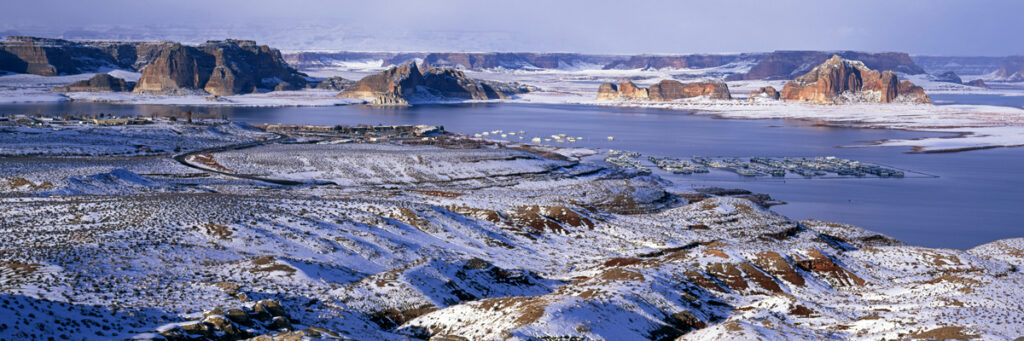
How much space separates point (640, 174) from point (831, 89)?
134m

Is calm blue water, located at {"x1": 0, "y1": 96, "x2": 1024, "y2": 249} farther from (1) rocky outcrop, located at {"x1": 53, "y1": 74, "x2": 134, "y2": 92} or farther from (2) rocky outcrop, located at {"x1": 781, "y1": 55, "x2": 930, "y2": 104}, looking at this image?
(2) rocky outcrop, located at {"x1": 781, "y1": 55, "x2": 930, "y2": 104}

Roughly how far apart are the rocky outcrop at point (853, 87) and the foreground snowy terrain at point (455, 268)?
464 ft

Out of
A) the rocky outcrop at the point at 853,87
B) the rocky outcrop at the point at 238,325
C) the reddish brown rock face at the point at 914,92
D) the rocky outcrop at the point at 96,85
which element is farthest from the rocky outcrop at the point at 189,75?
the rocky outcrop at the point at 238,325

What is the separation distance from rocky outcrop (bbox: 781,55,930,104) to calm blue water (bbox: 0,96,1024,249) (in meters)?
36.8

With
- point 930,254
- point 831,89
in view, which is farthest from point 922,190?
point 831,89

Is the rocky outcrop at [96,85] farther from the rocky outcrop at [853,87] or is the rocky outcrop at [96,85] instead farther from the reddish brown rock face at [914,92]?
the reddish brown rock face at [914,92]

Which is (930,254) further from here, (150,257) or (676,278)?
(150,257)

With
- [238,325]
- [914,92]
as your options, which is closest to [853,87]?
[914,92]

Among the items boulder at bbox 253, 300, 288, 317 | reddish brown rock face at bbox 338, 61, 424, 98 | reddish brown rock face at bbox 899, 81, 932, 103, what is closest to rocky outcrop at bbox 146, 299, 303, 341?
boulder at bbox 253, 300, 288, 317

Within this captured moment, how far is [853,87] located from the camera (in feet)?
608

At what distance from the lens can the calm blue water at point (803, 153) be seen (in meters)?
47.4

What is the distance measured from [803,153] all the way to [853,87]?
111 metres

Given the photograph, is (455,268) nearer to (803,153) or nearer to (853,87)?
(803,153)

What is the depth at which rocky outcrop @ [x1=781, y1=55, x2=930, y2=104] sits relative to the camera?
590ft
